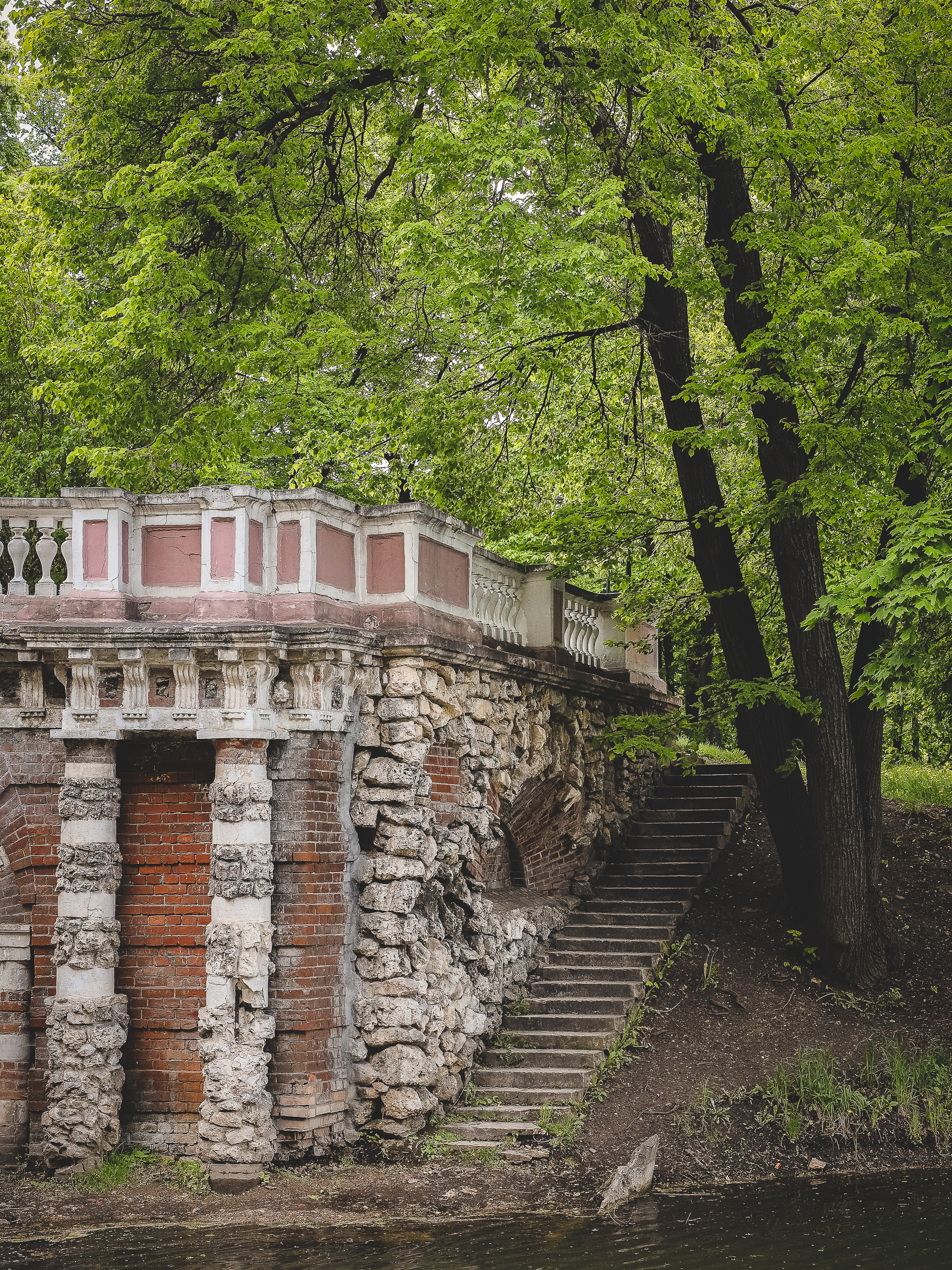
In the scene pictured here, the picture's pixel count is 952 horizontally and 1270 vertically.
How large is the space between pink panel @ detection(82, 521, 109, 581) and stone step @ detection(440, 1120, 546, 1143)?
528 cm

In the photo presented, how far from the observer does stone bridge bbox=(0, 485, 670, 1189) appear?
9.52 metres

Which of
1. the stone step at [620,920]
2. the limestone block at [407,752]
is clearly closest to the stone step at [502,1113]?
the limestone block at [407,752]

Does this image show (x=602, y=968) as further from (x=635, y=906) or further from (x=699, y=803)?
(x=699, y=803)

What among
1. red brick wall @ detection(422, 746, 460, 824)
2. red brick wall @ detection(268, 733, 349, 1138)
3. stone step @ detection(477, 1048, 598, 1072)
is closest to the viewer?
red brick wall @ detection(268, 733, 349, 1138)

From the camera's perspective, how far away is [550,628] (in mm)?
13836

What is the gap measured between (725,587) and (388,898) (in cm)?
557

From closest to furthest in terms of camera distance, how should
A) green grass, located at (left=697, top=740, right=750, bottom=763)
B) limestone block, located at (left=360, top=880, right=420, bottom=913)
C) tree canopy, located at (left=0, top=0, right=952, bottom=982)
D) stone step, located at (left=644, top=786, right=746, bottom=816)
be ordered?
limestone block, located at (left=360, top=880, right=420, bottom=913), tree canopy, located at (left=0, top=0, right=952, bottom=982), stone step, located at (left=644, top=786, right=746, bottom=816), green grass, located at (left=697, top=740, right=750, bottom=763)

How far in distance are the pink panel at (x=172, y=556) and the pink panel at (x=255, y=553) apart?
0.43 metres

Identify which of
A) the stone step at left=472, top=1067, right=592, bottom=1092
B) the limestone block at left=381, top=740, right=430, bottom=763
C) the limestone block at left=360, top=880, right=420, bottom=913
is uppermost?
the limestone block at left=381, top=740, right=430, bottom=763

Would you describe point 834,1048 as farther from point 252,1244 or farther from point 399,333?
point 399,333

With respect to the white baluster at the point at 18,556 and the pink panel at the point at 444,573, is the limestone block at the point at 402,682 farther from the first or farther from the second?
the white baluster at the point at 18,556

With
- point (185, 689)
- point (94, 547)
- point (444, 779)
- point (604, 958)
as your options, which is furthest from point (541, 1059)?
point (94, 547)

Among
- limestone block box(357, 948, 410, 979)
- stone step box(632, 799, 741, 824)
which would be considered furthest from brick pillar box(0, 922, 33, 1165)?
stone step box(632, 799, 741, 824)

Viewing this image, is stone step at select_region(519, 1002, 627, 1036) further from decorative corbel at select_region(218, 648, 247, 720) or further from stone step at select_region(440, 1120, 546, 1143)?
decorative corbel at select_region(218, 648, 247, 720)
